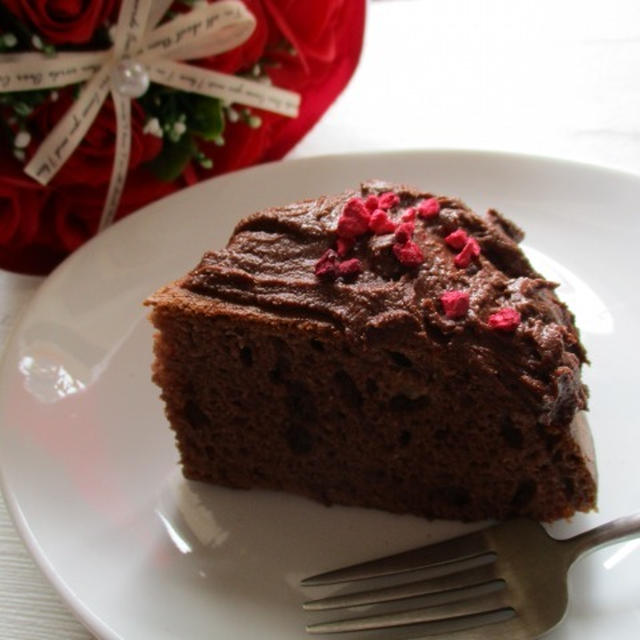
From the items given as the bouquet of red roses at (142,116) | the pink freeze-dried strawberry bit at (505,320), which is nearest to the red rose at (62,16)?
the bouquet of red roses at (142,116)

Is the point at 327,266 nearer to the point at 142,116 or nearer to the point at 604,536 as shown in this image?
the point at 604,536

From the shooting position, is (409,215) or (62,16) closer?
(409,215)

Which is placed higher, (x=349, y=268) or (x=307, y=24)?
(x=307, y=24)

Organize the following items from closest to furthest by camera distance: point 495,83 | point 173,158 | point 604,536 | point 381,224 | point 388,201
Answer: point 604,536 < point 381,224 < point 388,201 < point 173,158 < point 495,83

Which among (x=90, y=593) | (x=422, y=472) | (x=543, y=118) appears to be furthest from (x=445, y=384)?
(x=543, y=118)

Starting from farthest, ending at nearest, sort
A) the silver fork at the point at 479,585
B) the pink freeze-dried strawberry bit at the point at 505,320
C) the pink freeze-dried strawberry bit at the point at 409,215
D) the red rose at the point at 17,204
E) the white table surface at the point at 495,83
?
the white table surface at the point at 495,83 → the red rose at the point at 17,204 → the pink freeze-dried strawberry bit at the point at 409,215 → the pink freeze-dried strawberry bit at the point at 505,320 → the silver fork at the point at 479,585

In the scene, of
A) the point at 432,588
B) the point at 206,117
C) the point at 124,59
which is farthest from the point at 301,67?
the point at 432,588

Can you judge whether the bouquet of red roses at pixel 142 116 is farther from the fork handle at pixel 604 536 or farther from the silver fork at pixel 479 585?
the fork handle at pixel 604 536

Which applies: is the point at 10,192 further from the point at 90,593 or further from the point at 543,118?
the point at 543,118
